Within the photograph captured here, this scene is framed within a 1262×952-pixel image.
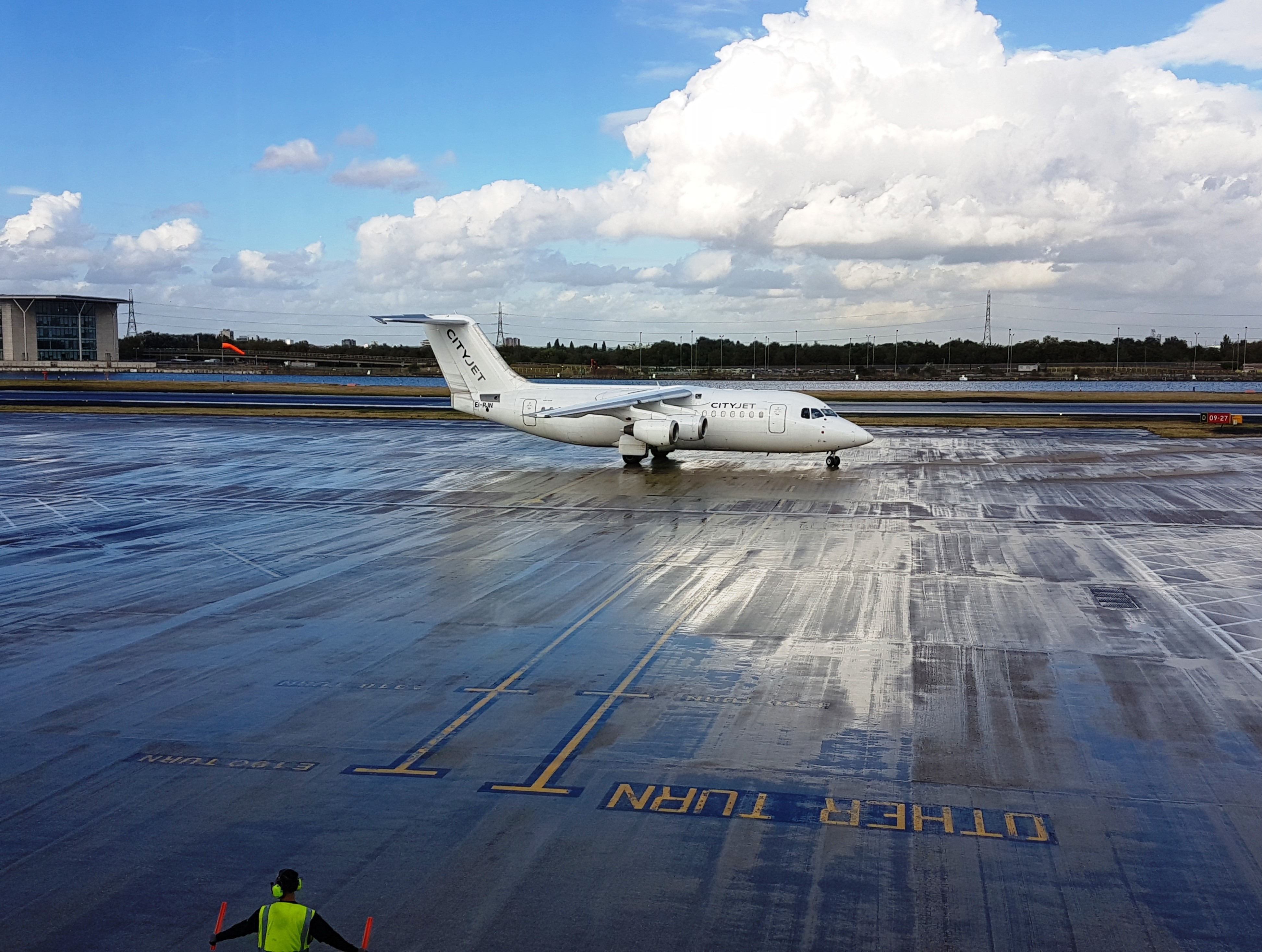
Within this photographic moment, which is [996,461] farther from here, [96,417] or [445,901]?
[96,417]

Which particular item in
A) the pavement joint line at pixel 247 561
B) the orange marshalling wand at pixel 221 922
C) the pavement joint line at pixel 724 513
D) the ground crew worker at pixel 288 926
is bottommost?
the orange marshalling wand at pixel 221 922

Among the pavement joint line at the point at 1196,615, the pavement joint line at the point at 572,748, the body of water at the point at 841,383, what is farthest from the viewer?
the body of water at the point at 841,383

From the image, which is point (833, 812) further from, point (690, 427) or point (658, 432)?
point (690, 427)

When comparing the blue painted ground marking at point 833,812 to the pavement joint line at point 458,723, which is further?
the pavement joint line at point 458,723

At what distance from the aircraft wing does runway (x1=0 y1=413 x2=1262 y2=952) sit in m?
12.2

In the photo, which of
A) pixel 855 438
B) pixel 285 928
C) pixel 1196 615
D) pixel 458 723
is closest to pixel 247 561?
pixel 458 723

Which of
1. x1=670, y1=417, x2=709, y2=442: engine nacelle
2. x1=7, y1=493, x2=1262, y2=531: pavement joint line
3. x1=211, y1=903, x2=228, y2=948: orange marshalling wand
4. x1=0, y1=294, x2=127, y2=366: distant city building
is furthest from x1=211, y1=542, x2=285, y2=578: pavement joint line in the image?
x1=0, y1=294, x2=127, y2=366: distant city building

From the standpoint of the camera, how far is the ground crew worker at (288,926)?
8.03m

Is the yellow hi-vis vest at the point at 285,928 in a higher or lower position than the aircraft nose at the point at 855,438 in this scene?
lower

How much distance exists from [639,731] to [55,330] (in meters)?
Result: 203

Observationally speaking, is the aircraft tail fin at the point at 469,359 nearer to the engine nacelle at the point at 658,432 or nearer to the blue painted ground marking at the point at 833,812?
the engine nacelle at the point at 658,432

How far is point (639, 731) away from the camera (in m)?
14.9

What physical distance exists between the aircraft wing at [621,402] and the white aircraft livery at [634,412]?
5cm

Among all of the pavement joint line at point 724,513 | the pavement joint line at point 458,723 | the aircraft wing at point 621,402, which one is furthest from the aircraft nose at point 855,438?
the pavement joint line at point 458,723
